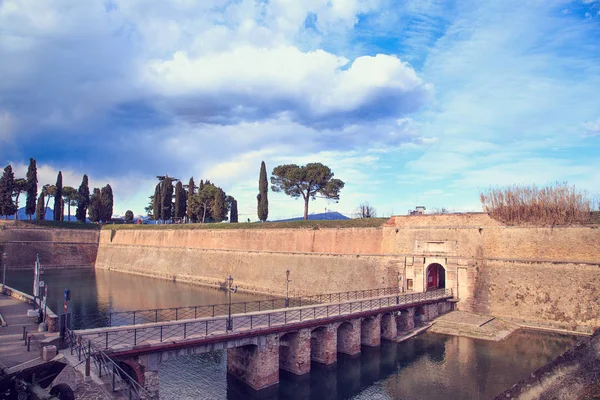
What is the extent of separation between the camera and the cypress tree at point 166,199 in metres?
61.3

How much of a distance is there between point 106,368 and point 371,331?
45.4 ft

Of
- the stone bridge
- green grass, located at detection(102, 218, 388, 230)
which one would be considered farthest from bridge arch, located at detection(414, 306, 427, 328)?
green grass, located at detection(102, 218, 388, 230)

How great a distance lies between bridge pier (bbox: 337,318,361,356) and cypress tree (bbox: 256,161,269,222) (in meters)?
28.4

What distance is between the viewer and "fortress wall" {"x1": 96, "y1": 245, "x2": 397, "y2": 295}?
1240 inches

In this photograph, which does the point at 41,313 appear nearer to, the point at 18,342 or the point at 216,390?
the point at 18,342

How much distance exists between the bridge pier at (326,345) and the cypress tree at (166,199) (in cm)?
4747

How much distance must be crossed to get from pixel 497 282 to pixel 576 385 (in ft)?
66.4

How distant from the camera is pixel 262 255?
1545 inches

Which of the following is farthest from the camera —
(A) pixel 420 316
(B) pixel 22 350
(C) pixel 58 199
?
(C) pixel 58 199

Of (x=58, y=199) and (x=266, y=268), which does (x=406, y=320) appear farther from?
(x=58, y=199)

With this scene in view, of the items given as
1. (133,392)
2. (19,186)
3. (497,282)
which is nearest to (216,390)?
(133,392)

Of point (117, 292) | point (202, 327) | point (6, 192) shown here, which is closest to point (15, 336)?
point (202, 327)

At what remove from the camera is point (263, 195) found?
47781mm

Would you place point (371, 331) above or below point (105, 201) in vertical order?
below
